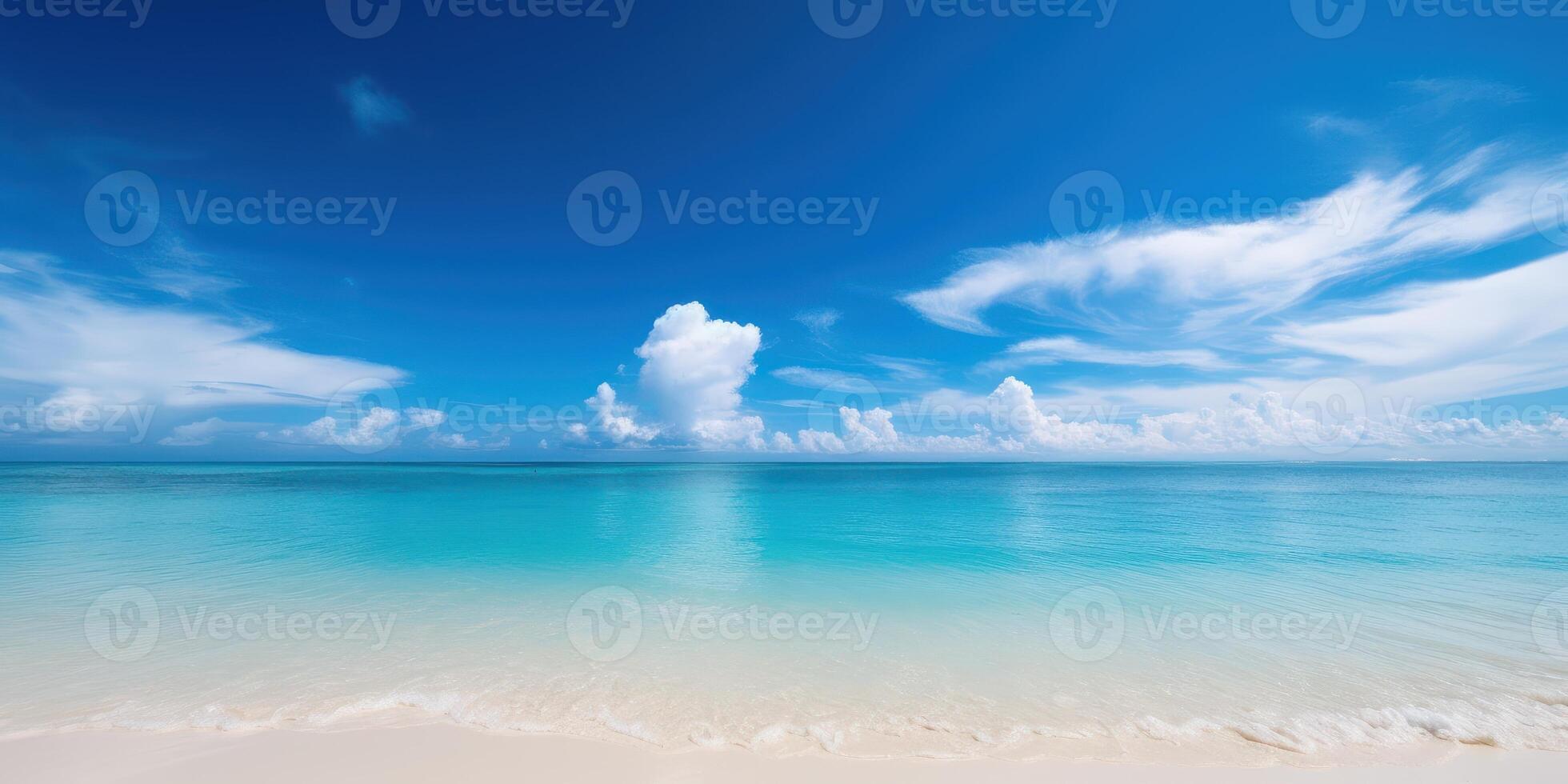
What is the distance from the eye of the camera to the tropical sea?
21.0 ft

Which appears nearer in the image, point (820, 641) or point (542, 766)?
point (542, 766)

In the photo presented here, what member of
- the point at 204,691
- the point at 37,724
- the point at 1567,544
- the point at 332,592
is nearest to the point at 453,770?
the point at 204,691

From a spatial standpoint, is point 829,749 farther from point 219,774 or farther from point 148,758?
point 148,758

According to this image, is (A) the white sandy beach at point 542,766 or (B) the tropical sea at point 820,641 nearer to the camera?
(A) the white sandy beach at point 542,766

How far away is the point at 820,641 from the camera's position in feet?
31.0

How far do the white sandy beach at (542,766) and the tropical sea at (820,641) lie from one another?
28cm

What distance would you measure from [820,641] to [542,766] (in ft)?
16.5

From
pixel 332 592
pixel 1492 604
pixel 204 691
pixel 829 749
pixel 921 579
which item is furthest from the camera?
pixel 921 579

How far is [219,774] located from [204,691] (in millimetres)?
2809

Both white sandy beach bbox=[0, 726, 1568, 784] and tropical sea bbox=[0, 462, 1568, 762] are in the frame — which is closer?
white sandy beach bbox=[0, 726, 1568, 784]

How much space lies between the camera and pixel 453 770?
5.34 metres

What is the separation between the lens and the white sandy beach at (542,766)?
5285 mm

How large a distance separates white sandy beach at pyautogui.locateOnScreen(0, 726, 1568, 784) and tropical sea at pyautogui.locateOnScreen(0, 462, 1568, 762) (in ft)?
0.93

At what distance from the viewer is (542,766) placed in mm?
5449
